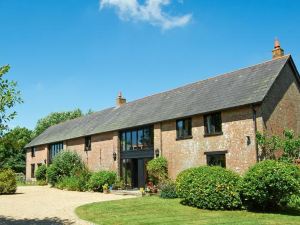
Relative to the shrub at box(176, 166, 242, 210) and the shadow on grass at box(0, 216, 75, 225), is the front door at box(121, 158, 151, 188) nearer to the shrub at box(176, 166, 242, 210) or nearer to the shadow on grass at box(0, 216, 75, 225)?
the shrub at box(176, 166, 242, 210)

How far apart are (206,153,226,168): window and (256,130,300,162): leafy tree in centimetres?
278

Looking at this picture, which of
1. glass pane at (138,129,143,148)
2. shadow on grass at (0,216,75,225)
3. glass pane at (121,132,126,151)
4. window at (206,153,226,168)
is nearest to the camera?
shadow on grass at (0,216,75,225)

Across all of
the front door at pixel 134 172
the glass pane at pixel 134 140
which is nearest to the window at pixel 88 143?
the front door at pixel 134 172

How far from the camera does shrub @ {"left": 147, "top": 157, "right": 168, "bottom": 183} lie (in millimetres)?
26031

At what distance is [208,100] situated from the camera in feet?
82.6

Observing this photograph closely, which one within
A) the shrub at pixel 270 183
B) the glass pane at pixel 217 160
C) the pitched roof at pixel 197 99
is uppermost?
the pitched roof at pixel 197 99

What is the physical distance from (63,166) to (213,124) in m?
18.4

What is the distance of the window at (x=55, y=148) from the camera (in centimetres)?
4266

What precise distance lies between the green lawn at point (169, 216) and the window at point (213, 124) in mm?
6811

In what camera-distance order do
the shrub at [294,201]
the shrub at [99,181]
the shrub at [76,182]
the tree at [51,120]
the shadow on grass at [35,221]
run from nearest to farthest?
the shadow on grass at [35,221], the shrub at [294,201], the shrub at [99,181], the shrub at [76,182], the tree at [51,120]

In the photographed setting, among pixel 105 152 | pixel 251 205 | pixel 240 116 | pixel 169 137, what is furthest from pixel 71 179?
pixel 251 205

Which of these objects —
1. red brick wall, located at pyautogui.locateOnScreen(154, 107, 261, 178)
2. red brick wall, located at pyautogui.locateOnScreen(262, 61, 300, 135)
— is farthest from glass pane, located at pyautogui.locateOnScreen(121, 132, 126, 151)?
red brick wall, located at pyautogui.locateOnScreen(262, 61, 300, 135)

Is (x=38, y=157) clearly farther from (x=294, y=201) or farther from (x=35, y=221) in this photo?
(x=294, y=201)

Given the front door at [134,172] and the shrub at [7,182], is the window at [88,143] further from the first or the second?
the shrub at [7,182]
